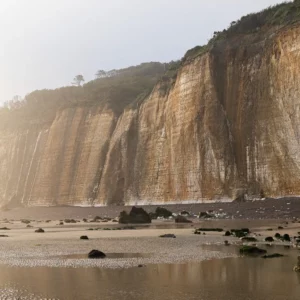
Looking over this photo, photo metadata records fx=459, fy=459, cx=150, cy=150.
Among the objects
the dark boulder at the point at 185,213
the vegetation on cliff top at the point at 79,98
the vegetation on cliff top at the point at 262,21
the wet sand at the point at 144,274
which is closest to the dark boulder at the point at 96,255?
the wet sand at the point at 144,274

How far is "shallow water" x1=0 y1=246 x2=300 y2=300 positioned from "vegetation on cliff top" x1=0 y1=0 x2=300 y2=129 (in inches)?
1088

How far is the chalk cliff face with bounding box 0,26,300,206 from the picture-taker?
102ft

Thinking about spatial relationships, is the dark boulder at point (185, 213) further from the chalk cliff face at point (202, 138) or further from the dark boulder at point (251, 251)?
the dark boulder at point (251, 251)

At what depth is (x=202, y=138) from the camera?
122 feet

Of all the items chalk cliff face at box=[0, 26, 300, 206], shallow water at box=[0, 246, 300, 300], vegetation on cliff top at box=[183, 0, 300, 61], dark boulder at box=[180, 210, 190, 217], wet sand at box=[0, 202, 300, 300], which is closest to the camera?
shallow water at box=[0, 246, 300, 300]

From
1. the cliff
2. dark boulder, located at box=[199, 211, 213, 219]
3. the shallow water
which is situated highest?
the cliff

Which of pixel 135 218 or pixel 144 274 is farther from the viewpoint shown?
pixel 135 218

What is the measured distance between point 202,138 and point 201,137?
0.16 metres

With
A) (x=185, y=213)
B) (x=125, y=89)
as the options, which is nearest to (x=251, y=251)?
(x=185, y=213)

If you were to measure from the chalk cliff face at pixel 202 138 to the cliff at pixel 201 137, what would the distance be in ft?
0.27

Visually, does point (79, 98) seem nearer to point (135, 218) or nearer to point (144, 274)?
point (135, 218)

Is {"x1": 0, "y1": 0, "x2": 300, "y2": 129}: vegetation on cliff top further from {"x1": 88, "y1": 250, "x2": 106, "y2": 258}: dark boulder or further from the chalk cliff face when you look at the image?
{"x1": 88, "y1": 250, "x2": 106, "y2": 258}: dark boulder

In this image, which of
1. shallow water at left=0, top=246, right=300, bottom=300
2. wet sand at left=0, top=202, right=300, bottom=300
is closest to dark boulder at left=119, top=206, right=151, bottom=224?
wet sand at left=0, top=202, right=300, bottom=300

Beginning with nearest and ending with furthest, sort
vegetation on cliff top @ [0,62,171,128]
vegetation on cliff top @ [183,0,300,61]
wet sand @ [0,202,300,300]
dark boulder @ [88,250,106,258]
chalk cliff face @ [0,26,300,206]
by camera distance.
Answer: wet sand @ [0,202,300,300] < dark boulder @ [88,250,106,258] < chalk cliff face @ [0,26,300,206] < vegetation on cliff top @ [183,0,300,61] < vegetation on cliff top @ [0,62,171,128]
